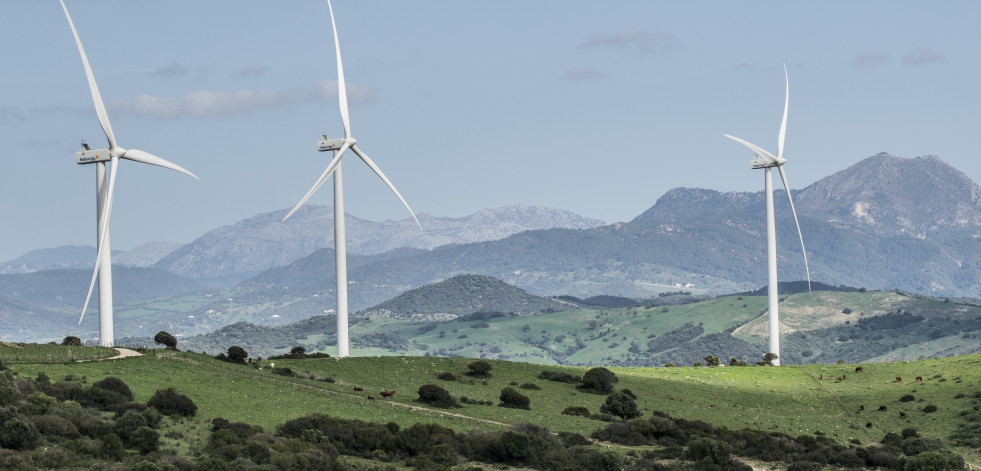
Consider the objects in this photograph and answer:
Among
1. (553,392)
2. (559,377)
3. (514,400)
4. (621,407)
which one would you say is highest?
(559,377)

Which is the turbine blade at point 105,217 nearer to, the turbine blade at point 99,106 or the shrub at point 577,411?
the turbine blade at point 99,106

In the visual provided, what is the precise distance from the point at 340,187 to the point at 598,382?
30.5 m

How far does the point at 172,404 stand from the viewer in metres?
77.2

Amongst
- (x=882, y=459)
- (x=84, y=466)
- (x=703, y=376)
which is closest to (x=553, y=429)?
(x=882, y=459)

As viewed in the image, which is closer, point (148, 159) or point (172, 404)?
point (172, 404)

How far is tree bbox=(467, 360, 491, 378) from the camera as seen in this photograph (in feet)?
359

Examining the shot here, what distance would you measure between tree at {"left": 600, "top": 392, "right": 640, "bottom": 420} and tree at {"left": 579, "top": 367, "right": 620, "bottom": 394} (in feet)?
37.2

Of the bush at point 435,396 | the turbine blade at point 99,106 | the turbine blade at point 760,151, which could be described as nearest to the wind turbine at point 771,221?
the turbine blade at point 760,151

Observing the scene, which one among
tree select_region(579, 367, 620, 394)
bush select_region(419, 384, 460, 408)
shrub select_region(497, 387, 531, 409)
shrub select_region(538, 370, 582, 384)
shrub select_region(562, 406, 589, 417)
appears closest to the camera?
bush select_region(419, 384, 460, 408)

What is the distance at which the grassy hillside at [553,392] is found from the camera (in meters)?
84.8

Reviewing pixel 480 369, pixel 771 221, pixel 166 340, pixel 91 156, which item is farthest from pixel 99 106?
pixel 771 221

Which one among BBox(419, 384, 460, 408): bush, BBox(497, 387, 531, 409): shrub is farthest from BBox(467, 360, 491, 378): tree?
BBox(419, 384, 460, 408): bush

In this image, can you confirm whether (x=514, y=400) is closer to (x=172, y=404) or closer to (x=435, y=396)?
(x=435, y=396)

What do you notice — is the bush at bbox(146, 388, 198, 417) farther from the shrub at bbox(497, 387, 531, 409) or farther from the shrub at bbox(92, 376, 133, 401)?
the shrub at bbox(497, 387, 531, 409)
